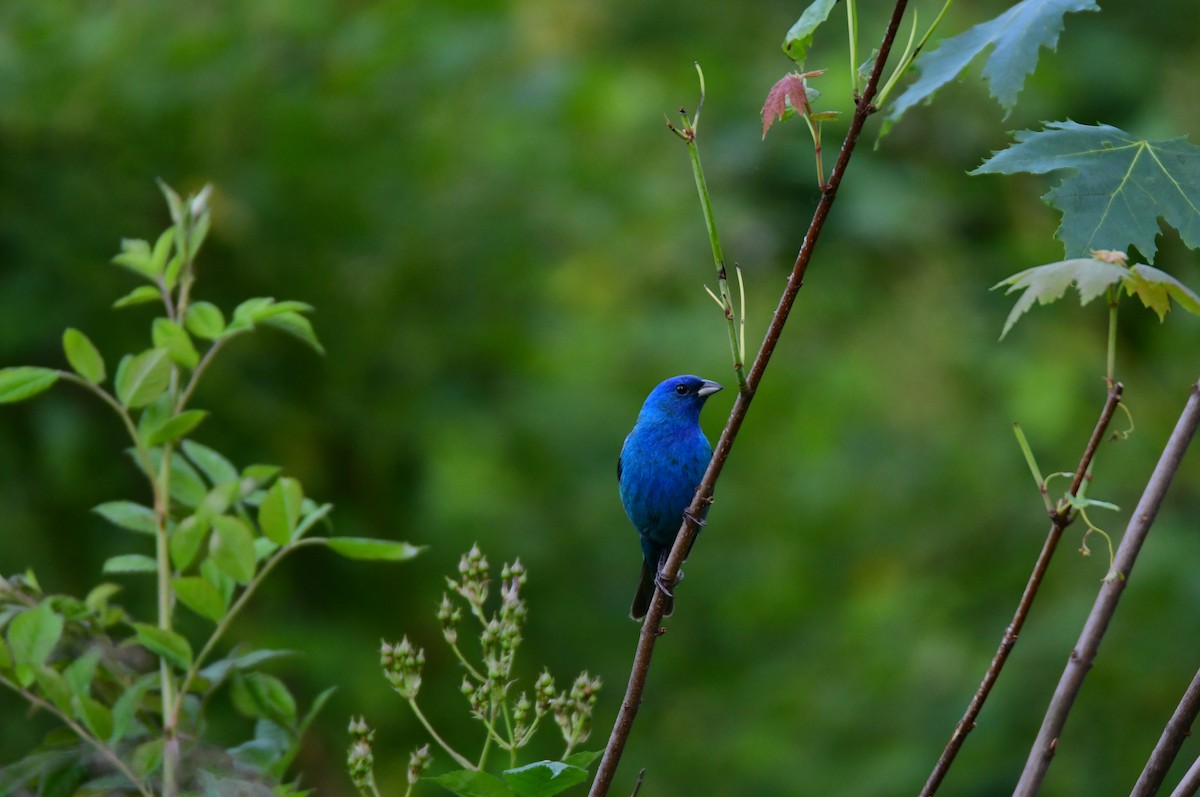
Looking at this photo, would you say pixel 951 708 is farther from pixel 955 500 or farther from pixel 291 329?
pixel 291 329

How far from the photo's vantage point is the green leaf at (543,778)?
1236 mm

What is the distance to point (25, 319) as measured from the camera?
441cm

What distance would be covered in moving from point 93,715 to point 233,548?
10.3 inches

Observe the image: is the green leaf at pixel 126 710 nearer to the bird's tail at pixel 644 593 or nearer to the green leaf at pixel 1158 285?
the green leaf at pixel 1158 285

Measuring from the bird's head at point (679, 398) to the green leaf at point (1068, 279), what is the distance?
222cm

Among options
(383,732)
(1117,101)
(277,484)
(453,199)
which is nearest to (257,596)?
(383,732)

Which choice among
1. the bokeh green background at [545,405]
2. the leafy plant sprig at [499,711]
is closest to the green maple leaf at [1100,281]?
the leafy plant sprig at [499,711]

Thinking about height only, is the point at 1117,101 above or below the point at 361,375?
above

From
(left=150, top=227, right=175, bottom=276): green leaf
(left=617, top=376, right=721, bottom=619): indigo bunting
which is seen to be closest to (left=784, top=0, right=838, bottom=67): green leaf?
(left=150, top=227, right=175, bottom=276): green leaf

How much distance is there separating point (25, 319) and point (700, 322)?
2.78 m

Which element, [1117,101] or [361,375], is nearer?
[361,375]

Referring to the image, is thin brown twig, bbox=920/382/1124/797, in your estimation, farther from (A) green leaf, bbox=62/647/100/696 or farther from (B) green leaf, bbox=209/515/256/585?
(A) green leaf, bbox=62/647/100/696

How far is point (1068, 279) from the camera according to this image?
131 cm

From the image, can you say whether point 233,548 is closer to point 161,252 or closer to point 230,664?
point 230,664
